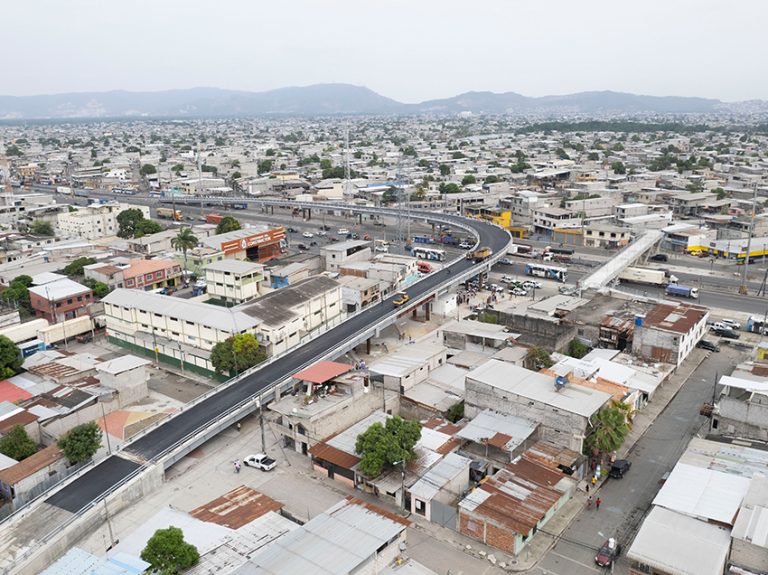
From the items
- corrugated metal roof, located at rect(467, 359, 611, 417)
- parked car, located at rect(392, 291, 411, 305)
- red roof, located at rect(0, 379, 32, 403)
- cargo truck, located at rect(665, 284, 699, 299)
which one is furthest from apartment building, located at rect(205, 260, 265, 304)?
cargo truck, located at rect(665, 284, 699, 299)

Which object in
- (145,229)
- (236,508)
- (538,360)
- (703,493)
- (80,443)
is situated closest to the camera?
(703,493)

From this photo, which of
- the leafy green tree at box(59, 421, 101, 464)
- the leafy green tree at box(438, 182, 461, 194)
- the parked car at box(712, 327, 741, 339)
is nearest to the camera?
the leafy green tree at box(59, 421, 101, 464)

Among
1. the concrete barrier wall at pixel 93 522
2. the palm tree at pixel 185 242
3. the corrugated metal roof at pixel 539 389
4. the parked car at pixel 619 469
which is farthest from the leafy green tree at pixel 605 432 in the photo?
the palm tree at pixel 185 242

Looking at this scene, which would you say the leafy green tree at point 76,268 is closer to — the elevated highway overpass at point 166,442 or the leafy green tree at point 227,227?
→ the leafy green tree at point 227,227

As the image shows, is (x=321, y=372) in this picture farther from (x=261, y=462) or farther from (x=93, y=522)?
(x=93, y=522)

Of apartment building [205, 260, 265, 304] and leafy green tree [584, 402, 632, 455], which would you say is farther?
apartment building [205, 260, 265, 304]

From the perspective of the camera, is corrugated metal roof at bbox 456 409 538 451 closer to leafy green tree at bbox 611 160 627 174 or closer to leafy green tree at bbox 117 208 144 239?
leafy green tree at bbox 117 208 144 239

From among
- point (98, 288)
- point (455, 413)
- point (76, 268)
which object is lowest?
point (455, 413)

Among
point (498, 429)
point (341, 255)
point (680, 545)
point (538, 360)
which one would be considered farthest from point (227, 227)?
point (680, 545)
